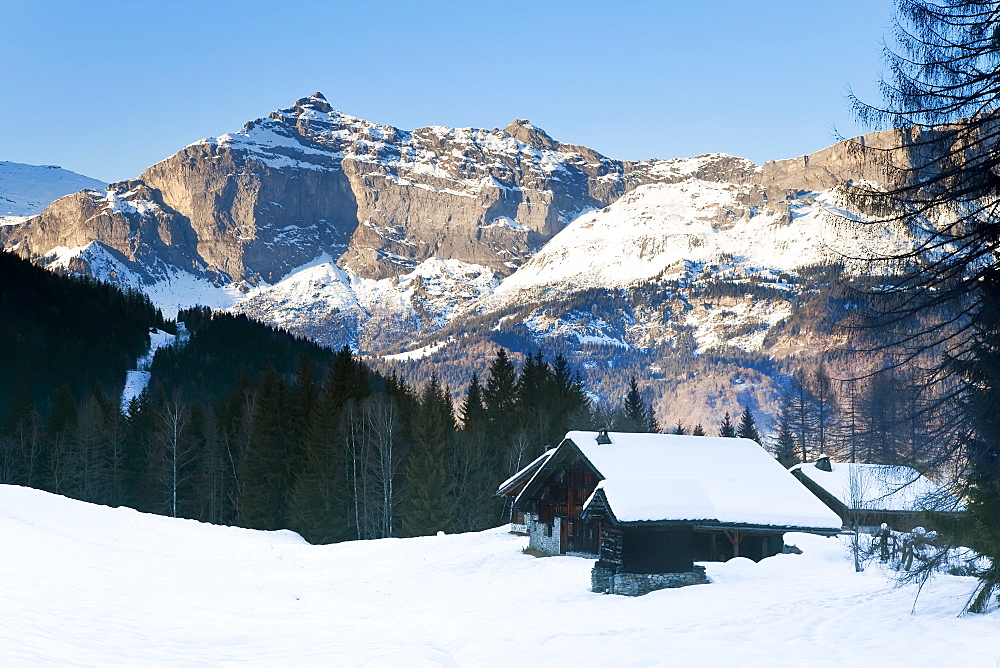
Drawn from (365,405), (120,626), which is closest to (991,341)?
(120,626)

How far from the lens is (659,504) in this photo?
32938mm

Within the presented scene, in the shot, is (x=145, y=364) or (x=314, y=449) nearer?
(x=314, y=449)

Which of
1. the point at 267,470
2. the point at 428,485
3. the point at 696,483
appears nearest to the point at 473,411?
the point at 428,485

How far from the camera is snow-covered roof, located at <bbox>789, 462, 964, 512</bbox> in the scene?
15.3m

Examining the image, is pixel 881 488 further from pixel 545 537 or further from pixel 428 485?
pixel 428 485

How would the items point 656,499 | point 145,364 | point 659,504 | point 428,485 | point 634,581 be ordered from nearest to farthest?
point 634,581 < point 659,504 < point 656,499 < point 428,485 < point 145,364

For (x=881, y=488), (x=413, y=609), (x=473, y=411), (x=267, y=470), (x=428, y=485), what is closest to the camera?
(x=413, y=609)

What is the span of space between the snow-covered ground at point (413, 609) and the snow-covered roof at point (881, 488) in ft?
7.51

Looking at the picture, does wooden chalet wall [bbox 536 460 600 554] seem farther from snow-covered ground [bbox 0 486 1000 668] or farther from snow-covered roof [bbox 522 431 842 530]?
snow-covered ground [bbox 0 486 1000 668]

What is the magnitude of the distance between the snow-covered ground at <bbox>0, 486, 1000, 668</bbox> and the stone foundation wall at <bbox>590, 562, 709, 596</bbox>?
667mm

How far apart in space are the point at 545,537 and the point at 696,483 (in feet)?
37.5

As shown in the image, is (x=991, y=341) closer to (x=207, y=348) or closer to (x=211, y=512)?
(x=211, y=512)

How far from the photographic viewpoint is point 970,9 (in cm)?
1433

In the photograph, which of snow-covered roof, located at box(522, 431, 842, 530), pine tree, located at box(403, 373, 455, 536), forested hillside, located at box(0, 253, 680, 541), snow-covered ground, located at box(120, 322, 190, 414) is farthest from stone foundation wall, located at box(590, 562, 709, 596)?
snow-covered ground, located at box(120, 322, 190, 414)
